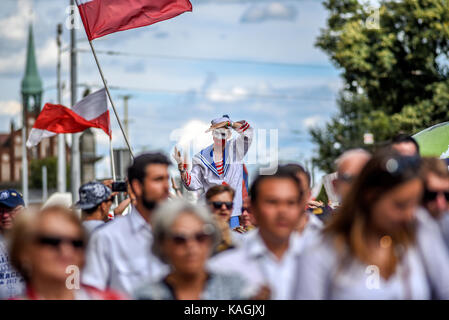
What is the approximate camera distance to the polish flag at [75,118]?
11570 mm

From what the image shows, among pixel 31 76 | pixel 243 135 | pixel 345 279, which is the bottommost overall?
pixel 345 279

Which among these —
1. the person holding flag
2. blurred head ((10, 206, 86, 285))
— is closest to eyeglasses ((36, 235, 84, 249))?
blurred head ((10, 206, 86, 285))

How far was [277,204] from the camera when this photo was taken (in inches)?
142

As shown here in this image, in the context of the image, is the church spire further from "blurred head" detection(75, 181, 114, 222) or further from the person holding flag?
"blurred head" detection(75, 181, 114, 222)

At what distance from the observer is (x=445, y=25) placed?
2409cm

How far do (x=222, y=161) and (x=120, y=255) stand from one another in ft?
12.7

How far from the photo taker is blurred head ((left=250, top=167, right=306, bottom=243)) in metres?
3.61

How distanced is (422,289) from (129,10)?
6830 millimetres

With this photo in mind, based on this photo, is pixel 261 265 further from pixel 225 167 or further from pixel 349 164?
pixel 225 167

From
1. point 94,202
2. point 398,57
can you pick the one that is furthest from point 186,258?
point 398,57

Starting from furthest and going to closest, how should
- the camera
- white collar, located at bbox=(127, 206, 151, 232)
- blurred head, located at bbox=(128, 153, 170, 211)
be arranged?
1. the camera
2. blurred head, located at bbox=(128, 153, 170, 211)
3. white collar, located at bbox=(127, 206, 151, 232)

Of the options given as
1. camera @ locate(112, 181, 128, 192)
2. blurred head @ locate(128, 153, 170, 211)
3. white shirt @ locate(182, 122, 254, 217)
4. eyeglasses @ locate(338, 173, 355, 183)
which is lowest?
eyeglasses @ locate(338, 173, 355, 183)

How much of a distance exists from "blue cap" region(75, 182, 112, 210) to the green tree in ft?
64.9

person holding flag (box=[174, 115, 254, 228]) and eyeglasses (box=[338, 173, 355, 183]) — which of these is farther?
person holding flag (box=[174, 115, 254, 228])
